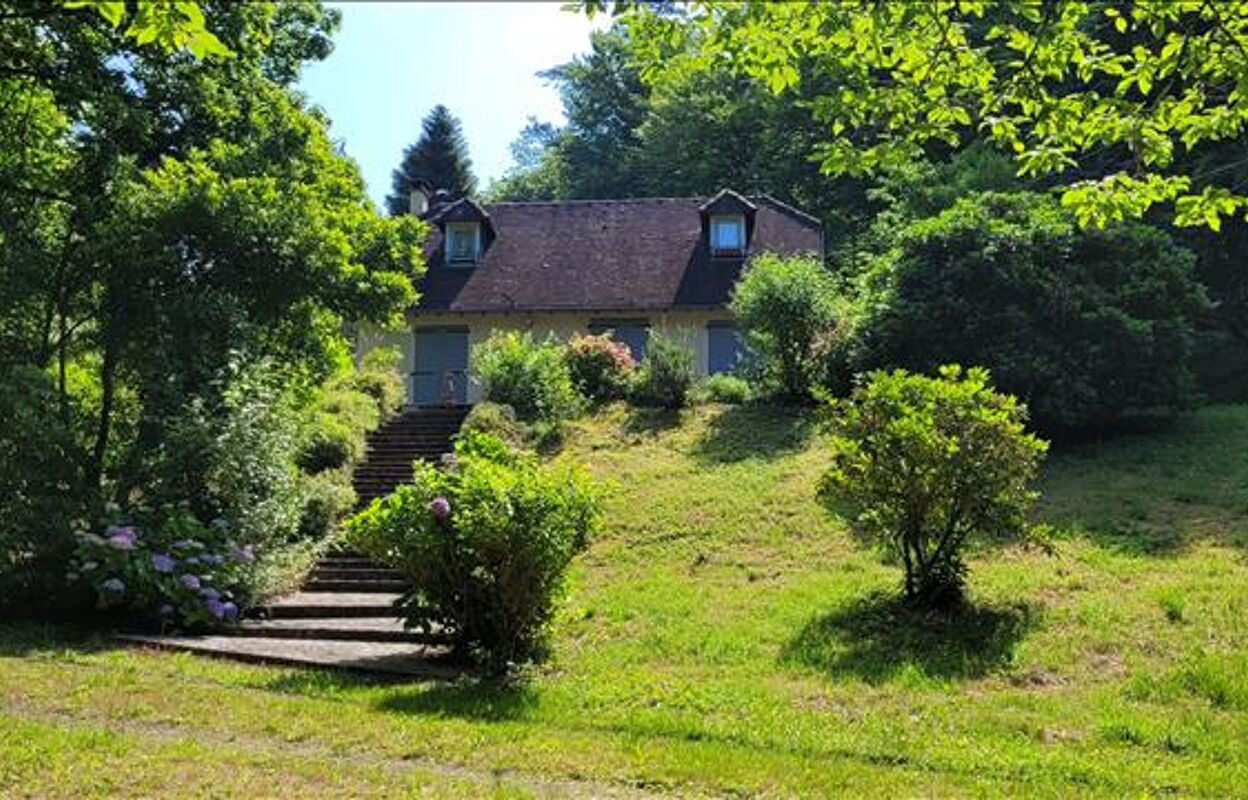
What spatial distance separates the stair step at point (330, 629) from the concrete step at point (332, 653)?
10 cm

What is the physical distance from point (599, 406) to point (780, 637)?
11.3m

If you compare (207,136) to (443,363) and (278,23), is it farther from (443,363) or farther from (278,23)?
(443,363)

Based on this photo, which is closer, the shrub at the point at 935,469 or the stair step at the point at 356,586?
the shrub at the point at 935,469

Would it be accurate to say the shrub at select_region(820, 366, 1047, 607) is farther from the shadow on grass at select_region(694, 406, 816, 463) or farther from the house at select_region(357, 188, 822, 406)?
the house at select_region(357, 188, 822, 406)


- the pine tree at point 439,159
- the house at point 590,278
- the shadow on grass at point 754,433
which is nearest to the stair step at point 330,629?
the shadow on grass at point 754,433

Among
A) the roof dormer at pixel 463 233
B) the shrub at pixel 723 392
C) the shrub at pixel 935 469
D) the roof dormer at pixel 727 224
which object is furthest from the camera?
the roof dormer at pixel 463 233

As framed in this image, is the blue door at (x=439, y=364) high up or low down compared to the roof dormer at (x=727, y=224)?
down

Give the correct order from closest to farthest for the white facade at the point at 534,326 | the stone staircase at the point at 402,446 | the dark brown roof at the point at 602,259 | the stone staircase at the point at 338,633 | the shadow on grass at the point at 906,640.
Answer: the shadow on grass at the point at 906,640
the stone staircase at the point at 338,633
the stone staircase at the point at 402,446
the white facade at the point at 534,326
the dark brown roof at the point at 602,259

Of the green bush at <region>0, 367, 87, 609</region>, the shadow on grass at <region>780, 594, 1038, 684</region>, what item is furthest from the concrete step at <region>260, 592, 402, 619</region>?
the shadow on grass at <region>780, 594, 1038, 684</region>

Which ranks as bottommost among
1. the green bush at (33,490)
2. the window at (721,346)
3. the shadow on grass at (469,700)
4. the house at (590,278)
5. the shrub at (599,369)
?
the shadow on grass at (469,700)

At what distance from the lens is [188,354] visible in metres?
13.4

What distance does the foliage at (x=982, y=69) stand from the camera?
468cm

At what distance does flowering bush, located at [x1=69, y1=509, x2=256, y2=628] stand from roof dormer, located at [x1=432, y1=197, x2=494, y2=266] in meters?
18.9

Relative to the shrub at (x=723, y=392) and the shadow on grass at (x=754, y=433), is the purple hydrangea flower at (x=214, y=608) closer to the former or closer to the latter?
the shadow on grass at (x=754, y=433)
